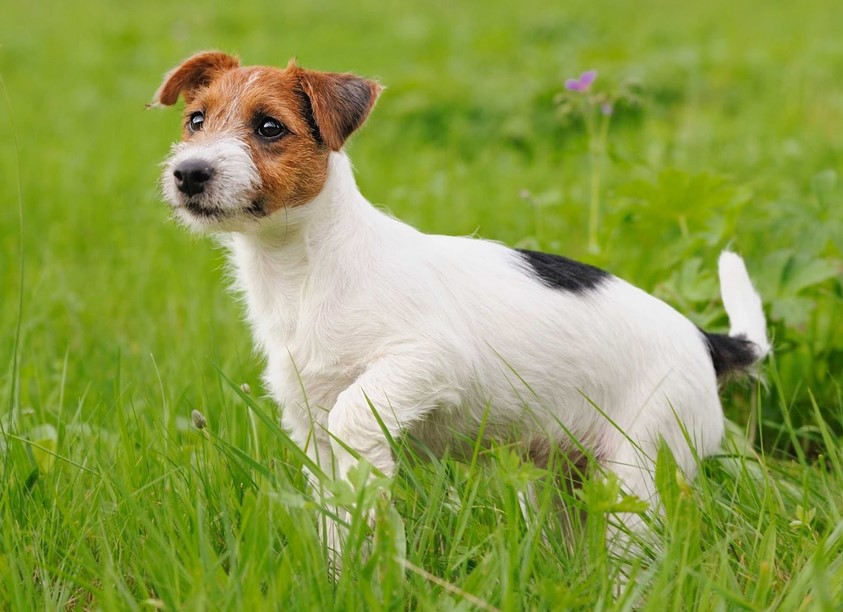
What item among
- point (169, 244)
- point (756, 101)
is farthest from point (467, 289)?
point (756, 101)

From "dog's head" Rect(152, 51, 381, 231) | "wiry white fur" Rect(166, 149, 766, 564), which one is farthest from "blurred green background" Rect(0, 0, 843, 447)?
"dog's head" Rect(152, 51, 381, 231)

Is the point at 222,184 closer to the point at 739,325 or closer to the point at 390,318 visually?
the point at 390,318

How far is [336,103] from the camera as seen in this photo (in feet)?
9.95

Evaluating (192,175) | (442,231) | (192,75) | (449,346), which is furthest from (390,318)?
(442,231)

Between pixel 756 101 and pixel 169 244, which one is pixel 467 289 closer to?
pixel 169 244

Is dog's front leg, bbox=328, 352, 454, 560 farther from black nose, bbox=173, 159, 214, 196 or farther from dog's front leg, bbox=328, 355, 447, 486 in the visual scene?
black nose, bbox=173, 159, 214, 196

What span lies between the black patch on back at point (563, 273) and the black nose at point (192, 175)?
1021 millimetres

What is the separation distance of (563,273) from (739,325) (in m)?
0.76

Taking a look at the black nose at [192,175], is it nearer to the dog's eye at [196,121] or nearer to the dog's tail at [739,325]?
the dog's eye at [196,121]

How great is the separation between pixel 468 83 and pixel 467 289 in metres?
6.25

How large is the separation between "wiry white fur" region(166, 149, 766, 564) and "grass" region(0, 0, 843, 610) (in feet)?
0.55

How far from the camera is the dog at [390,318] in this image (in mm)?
2887

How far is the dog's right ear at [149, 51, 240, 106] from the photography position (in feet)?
10.9

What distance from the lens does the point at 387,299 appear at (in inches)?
115
